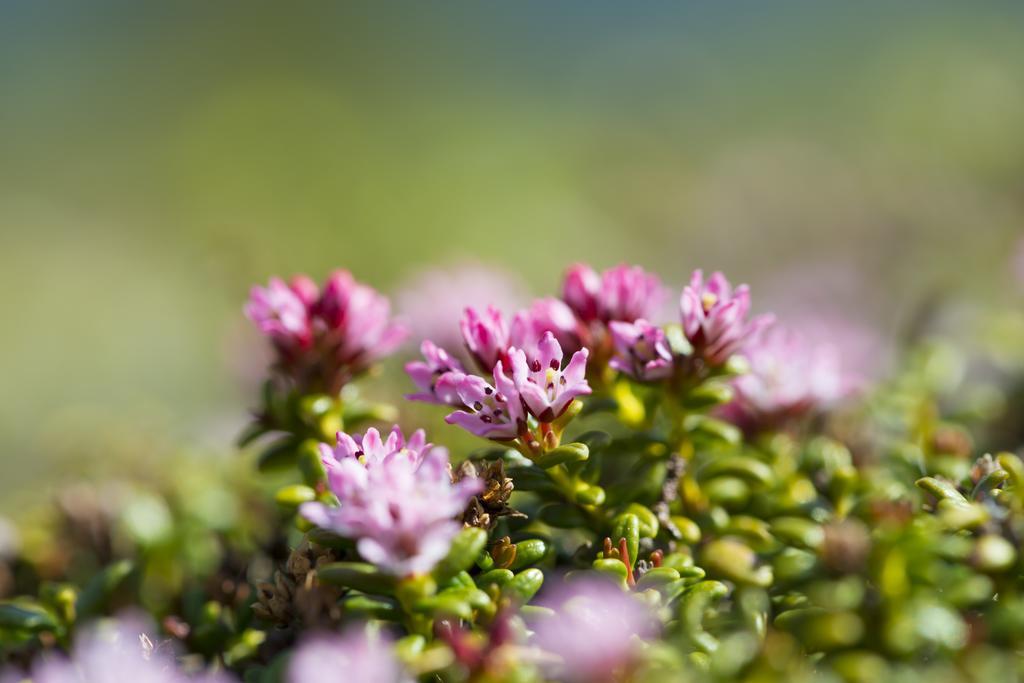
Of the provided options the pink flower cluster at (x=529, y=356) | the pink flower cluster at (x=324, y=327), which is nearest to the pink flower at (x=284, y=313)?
the pink flower cluster at (x=324, y=327)

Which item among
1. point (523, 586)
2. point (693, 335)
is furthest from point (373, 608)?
point (693, 335)

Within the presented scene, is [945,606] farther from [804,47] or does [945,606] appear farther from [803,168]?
[804,47]

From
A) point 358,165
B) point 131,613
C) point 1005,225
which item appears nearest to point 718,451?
point 131,613

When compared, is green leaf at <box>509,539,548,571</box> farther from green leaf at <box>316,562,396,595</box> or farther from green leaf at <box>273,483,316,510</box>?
green leaf at <box>273,483,316,510</box>

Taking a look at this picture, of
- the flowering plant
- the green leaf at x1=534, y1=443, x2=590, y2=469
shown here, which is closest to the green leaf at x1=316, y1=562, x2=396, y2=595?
the flowering plant

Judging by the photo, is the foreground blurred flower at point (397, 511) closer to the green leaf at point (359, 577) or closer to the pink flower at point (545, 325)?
the green leaf at point (359, 577)

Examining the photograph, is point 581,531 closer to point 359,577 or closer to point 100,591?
point 359,577
